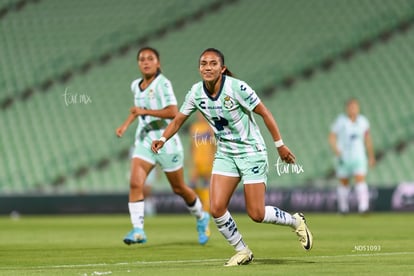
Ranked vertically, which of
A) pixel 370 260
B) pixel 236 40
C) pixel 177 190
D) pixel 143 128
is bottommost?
pixel 370 260

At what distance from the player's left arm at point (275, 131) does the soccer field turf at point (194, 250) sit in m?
1.00

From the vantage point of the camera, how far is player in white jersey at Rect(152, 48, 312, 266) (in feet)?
31.8

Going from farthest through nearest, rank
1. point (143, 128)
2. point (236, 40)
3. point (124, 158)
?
point (236, 40) < point (124, 158) < point (143, 128)

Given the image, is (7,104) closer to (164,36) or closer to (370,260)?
(164,36)

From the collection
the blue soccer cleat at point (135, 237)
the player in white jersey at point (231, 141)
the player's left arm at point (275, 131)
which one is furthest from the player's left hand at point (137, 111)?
the player's left arm at point (275, 131)

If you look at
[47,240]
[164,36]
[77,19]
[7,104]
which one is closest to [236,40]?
[164,36]

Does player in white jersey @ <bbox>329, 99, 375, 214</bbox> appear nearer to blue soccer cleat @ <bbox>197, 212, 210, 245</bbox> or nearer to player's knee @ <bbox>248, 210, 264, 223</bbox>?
blue soccer cleat @ <bbox>197, 212, 210, 245</bbox>

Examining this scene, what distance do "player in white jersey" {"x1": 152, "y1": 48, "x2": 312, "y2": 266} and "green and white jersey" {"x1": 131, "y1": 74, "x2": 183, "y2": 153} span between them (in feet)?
8.60

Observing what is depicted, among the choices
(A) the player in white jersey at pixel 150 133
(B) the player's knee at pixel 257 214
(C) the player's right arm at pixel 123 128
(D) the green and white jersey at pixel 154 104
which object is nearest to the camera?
(B) the player's knee at pixel 257 214

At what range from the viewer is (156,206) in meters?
23.5

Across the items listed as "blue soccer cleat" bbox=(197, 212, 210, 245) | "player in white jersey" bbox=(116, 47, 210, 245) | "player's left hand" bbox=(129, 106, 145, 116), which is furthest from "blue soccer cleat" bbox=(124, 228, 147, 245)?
"player's left hand" bbox=(129, 106, 145, 116)

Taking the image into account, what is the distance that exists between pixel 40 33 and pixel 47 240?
1557cm

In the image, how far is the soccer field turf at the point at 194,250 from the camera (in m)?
9.13

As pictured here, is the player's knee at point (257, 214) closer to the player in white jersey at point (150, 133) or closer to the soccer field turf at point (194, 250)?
the soccer field turf at point (194, 250)
